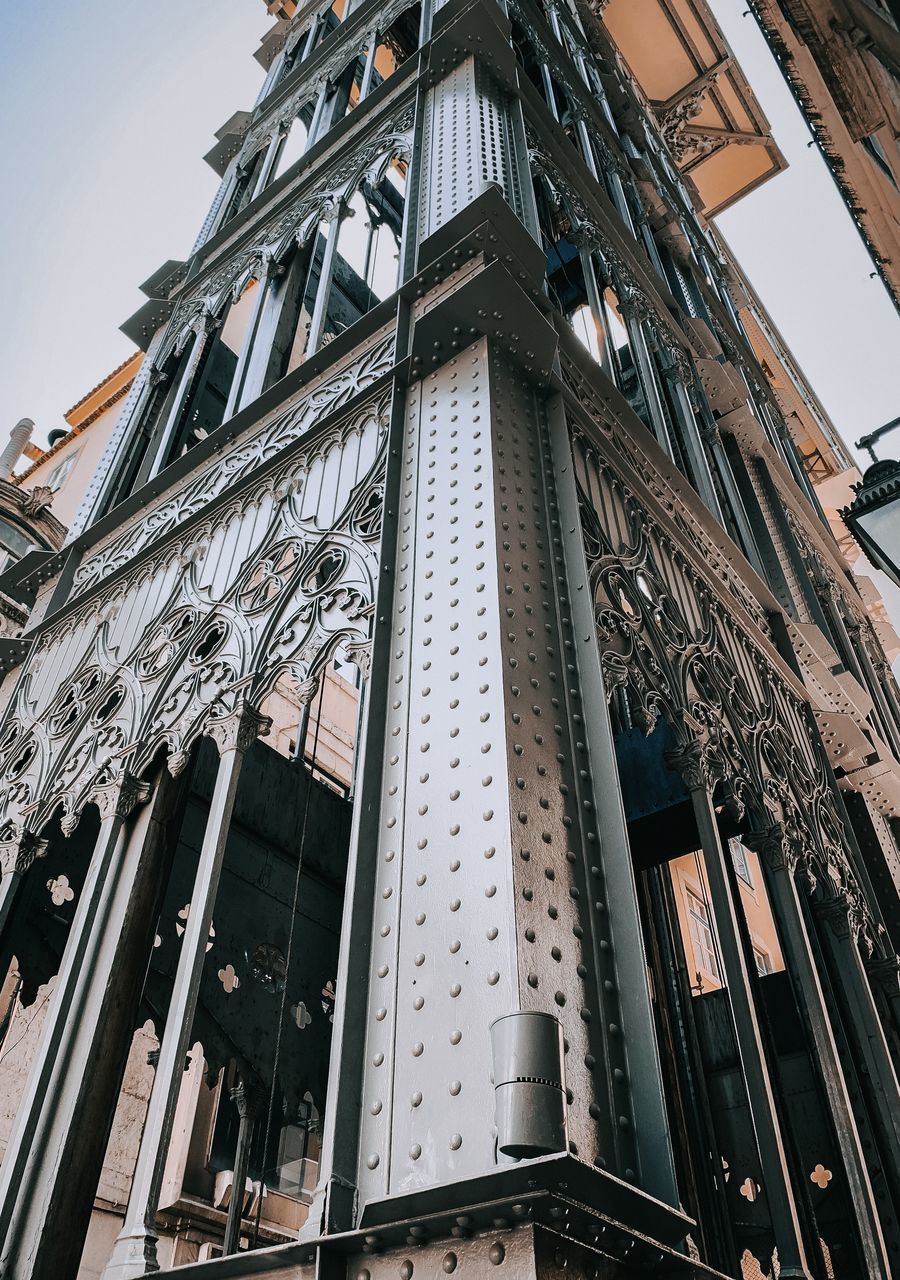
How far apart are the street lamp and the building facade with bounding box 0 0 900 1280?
37.1 inches

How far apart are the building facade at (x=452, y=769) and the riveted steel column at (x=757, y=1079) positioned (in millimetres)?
20

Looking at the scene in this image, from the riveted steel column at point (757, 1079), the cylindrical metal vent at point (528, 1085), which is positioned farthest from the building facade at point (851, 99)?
the cylindrical metal vent at point (528, 1085)

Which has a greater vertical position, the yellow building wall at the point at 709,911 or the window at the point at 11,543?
the window at the point at 11,543

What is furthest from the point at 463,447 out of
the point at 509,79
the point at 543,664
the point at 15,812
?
the point at 509,79

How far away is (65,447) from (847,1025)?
2861 centimetres

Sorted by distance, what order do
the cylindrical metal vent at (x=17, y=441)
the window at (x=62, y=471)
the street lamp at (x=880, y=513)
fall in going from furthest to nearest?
the window at (x=62, y=471) → the cylindrical metal vent at (x=17, y=441) → the street lamp at (x=880, y=513)

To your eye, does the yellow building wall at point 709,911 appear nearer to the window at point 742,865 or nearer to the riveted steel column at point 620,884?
the window at point 742,865

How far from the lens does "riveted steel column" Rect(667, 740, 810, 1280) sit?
311 cm

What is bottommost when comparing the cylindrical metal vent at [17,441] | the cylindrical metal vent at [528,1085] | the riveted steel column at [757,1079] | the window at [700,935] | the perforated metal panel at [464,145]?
the cylindrical metal vent at [528,1085]

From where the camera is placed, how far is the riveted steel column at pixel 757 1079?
3113mm

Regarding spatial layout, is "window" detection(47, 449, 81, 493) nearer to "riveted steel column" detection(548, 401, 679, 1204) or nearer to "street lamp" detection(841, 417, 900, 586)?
"street lamp" detection(841, 417, 900, 586)

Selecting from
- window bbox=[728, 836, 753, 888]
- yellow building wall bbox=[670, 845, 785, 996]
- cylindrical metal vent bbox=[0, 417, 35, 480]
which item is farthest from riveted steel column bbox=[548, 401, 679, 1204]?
cylindrical metal vent bbox=[0, 417, 35, 480]

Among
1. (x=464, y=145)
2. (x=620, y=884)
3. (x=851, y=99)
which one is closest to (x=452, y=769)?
(x=620, y=884)

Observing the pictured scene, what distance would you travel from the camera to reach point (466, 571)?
3.21 metres
